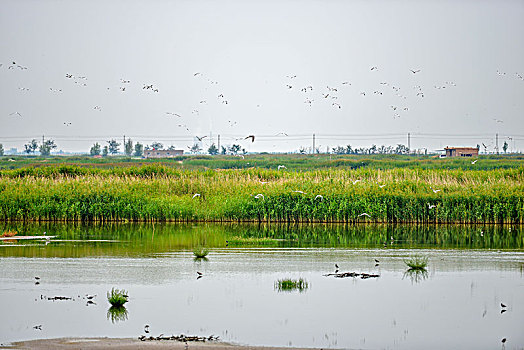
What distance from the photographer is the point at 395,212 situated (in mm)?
40062

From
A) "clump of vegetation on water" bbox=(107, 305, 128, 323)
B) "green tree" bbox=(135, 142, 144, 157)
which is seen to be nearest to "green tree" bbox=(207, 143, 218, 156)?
"green tree" bbox=(135, 142, 144, 157)

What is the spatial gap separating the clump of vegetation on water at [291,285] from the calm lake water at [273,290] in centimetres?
19

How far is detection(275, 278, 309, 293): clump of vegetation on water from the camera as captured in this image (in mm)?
19297

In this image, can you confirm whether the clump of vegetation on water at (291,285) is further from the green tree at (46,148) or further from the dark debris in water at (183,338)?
the green tree at (46,148)

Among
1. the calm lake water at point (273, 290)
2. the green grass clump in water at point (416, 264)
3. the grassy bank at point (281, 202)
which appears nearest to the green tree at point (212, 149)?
the grassy bank at point (281, 202)

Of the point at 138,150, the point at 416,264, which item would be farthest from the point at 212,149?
the point at 416,264

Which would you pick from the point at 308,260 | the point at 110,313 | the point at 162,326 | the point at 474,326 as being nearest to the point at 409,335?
the point at 474,326

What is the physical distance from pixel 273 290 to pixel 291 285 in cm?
84

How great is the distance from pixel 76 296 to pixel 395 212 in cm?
2514

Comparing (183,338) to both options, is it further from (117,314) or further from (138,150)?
(138,150)

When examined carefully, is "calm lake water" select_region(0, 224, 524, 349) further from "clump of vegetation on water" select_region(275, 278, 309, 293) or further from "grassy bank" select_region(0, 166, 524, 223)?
"grassy bank" select_region(0, 166, 524, 223)

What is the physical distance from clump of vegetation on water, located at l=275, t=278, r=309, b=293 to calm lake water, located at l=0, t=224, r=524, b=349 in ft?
0.62

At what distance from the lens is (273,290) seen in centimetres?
1903

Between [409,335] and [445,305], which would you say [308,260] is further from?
[409,335]
